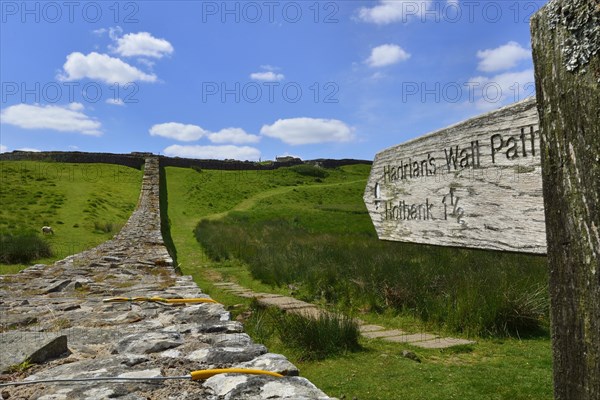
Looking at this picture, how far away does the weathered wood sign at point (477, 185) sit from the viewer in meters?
0.92

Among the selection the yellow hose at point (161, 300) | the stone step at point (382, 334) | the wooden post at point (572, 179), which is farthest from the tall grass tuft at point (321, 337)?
the wooden post at point (572, 179)

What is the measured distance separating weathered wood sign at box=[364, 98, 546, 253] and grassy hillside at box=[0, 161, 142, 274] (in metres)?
9.44

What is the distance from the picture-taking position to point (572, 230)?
782mm

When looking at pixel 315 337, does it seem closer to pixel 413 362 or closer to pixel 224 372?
pixel 413 362

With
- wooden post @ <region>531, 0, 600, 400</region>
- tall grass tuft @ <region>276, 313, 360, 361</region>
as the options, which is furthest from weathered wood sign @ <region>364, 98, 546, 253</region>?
tall grass tuft @ <region>276, 313, 360, 361</region>

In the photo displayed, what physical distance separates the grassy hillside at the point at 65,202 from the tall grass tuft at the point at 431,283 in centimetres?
585

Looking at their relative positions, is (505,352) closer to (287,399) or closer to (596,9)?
(287,399)

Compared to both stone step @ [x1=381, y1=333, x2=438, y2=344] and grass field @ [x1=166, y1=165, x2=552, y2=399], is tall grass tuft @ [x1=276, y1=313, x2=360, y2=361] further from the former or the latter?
stone step @ [x1=381, y1=333, x2=438, y2=344]

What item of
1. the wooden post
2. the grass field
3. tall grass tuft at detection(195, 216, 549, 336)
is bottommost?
the grass field

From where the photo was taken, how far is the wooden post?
2.46 feet

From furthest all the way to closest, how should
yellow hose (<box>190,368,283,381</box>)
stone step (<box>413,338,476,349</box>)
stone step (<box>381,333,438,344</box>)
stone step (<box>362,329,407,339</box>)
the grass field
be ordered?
1. stone step (<box>362,329,407,339</box>)
2. stone step (<box>381,333,438,344</box>)
3. stone step (<box>413,338,476,349</box>)
4. the grass field
5. yellow hose (<box>190,368,283,381</box>)

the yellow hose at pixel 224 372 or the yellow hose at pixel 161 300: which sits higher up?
the yellow hose at pixel 161 300

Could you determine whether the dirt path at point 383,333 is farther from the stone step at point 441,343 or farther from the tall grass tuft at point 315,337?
the tall grass tuft at point 315,337

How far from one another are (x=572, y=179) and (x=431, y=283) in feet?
17.9
